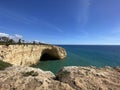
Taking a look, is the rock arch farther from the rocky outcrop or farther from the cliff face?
the rocky outcrop

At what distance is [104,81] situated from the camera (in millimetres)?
6875

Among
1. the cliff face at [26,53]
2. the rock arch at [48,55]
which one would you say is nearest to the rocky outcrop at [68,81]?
the cliff face at [26,53]

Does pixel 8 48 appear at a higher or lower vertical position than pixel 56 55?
higher

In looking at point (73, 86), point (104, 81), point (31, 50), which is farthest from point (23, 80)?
point (31, 50)

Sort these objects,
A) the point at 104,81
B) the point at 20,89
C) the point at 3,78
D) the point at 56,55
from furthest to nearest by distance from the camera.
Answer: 1. the point at 56,55
2. the point at 3,78
3. the point at 104,81
4. the point at 20,89

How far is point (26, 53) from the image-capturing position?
38.7m

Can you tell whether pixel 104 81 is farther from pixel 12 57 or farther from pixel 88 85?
pixel 12 57

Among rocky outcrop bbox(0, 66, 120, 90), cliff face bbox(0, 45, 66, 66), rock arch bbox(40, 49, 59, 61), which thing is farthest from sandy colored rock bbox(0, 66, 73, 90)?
rock arch bbox(40, 49, 59, 61)

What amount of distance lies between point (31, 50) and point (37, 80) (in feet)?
118

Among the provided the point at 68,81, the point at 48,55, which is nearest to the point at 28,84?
the point at 68,81

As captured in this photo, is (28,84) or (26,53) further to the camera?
(26,53)

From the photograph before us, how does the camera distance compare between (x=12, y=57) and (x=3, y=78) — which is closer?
(x=3, y=78)

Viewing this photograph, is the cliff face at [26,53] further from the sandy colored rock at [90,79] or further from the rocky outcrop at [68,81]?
the sandy colored rock at [90,79]

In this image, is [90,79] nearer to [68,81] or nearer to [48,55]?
[68,81]
